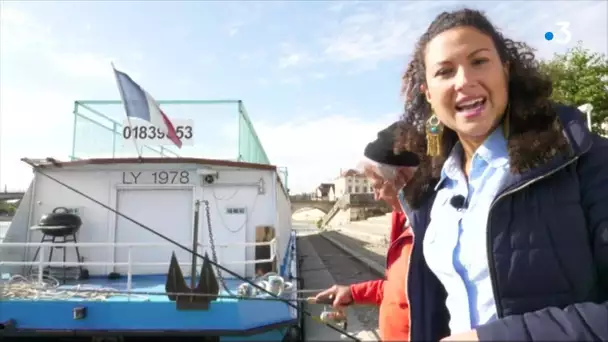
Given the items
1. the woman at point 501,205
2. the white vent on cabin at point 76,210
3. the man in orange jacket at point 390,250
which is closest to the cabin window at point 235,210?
the white vent on cabin at point 76,210

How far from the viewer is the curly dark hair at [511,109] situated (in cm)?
123

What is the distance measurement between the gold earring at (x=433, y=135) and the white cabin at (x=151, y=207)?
672cm

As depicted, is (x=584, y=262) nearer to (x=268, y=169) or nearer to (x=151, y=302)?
(x=151, y=302)

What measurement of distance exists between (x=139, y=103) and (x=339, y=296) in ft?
21.7

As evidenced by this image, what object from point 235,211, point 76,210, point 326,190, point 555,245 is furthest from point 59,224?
point 326,190

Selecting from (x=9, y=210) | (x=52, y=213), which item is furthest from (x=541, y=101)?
(x=9, y=210)

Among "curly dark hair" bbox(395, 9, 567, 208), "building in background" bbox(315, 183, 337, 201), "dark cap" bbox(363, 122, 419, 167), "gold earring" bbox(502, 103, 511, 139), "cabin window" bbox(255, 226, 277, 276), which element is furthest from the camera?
"building in background" bbox(315, 183, 337, 201)

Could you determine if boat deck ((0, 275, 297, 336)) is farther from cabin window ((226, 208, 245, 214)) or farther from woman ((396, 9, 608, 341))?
woman ((396, 9, 608, 341))

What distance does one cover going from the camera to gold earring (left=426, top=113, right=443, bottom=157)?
1.56 meters

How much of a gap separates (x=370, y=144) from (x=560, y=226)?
3.62 ft

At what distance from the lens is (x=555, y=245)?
3.71 ft

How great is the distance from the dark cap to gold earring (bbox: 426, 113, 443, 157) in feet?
1.01

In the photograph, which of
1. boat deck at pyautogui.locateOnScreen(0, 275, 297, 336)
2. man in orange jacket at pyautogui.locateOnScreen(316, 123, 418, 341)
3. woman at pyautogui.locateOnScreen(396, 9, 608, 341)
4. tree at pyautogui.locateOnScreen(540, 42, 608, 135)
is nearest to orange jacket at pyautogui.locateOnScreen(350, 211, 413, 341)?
man in orange jacket at pyautogui.locateOnScreen(316, 123, 418, 341)

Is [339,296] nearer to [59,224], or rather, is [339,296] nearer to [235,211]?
[235,211]
